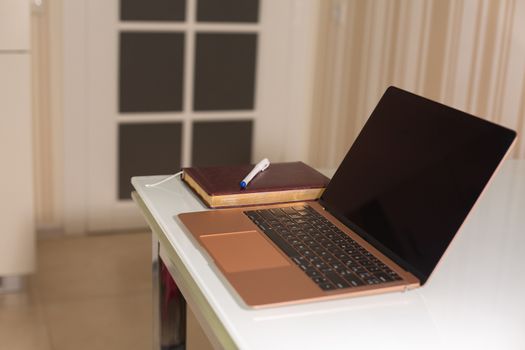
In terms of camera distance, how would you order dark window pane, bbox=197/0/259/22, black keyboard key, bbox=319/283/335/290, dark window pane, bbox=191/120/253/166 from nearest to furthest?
black keyboard key, bbox=319/283/335/290 → dark window pane, bbox=197/0/259/22 → dark window pane, bbox=191/120/253/166

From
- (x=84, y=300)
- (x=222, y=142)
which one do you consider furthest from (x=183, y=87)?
(x=84, y=300)

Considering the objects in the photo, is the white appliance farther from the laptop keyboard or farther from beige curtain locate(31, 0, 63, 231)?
the laptop keyboard

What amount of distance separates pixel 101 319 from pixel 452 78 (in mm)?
1460

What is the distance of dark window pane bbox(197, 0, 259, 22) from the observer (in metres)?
3.32

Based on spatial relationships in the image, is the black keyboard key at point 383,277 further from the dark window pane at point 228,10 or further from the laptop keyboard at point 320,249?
the dark window pane at point 228,10

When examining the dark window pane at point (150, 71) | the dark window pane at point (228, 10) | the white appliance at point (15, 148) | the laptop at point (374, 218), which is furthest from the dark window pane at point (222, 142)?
the laptop at point (374, 218)

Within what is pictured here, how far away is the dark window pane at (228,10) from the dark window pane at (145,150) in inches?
19.4

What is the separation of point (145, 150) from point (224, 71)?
50 cm

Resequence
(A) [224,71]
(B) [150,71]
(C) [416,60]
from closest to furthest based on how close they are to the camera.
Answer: (C) [416,60]
(B) [150,71]
(A) [224,71]

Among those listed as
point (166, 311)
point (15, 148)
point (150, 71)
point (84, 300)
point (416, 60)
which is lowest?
point (84, 300)

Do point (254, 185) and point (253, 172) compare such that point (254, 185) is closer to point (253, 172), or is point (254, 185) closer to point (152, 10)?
point (253, 172)

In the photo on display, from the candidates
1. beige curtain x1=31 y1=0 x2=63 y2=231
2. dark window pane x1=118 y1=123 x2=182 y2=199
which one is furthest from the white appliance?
dark window pane x1=118 y1=123 x2=182 y2=199

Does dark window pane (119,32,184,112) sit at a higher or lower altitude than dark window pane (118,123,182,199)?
higher

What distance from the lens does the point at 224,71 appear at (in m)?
3.44
